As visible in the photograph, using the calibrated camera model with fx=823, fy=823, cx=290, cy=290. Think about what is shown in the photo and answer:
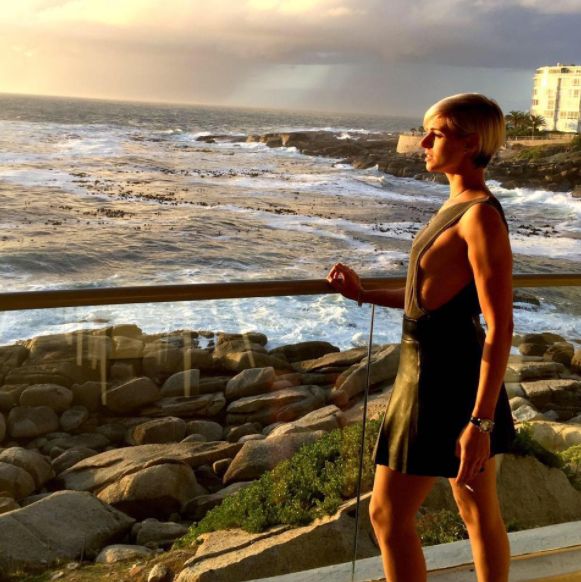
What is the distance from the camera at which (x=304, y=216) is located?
42.3 m

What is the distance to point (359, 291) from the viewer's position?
5.01ft

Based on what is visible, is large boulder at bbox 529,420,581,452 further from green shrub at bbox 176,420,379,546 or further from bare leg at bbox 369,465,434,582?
bare leg at bbox 369,465,434,582

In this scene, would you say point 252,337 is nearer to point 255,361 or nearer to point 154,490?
point 255,361

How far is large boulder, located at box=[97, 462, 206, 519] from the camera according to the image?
1626mm

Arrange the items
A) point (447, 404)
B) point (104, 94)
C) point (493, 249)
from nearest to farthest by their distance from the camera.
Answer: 1. point (493, 249)
2. point (447, 404)
3. point (104, 94)

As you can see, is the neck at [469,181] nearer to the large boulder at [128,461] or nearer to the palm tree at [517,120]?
the large boulder at [128,461]

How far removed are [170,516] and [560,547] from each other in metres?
0.96

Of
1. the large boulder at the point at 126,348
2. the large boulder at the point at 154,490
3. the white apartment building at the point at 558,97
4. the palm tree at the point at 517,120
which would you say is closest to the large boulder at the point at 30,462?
the large boulder at the point at 154,490

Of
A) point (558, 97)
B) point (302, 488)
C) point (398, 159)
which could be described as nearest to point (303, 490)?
point (302, 488)

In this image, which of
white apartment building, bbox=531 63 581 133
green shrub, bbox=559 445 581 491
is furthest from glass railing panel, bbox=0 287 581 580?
white apartment building, bbox=531 63 581 133

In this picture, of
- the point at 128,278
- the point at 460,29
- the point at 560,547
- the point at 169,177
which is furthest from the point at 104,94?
the point at 560,547

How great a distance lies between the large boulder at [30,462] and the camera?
1.52 metres

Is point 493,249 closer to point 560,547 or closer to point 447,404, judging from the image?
Result: point 447,404

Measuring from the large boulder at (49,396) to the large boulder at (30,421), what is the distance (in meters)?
0.01
